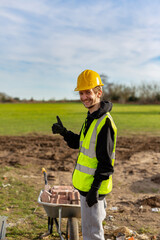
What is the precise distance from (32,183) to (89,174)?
4.05m

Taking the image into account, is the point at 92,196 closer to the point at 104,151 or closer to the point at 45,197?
the point at 104,151

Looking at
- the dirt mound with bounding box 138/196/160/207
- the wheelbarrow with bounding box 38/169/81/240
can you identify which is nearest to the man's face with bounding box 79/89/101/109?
the wheelbarrow with bounding box 38/169/81/240

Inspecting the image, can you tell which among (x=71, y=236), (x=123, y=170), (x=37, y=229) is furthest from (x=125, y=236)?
(x=123, y=170)

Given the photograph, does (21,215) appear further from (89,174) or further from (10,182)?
(89,174)

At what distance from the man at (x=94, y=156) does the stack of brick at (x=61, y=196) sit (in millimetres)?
702

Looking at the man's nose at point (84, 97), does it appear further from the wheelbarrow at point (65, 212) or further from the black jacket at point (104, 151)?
the wheelbarrow at point (65, 212)

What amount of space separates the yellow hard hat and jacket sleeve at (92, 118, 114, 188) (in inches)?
17.6

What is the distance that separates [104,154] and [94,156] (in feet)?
0.63

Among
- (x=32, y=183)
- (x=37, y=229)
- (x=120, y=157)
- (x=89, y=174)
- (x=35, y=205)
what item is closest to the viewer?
(x=89, y=174)

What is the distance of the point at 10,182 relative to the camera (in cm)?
644

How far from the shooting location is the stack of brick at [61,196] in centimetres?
349

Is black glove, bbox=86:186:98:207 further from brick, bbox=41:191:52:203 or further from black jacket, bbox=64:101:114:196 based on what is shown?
brick, bbox=41:191:52:203

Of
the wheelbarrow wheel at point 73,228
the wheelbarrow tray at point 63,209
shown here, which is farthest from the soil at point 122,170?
the wheelbarrow tray at point 63,209

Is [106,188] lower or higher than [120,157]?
higher
